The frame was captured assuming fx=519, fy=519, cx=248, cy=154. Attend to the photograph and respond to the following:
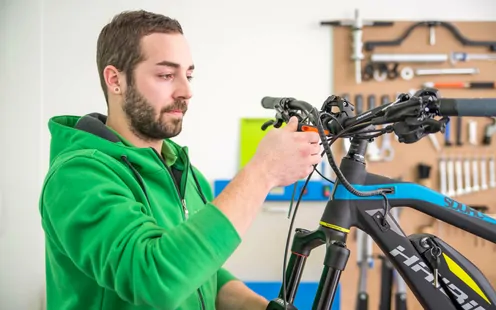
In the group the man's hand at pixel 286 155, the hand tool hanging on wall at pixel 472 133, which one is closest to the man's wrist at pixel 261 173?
the man's hand at pixel 286 155

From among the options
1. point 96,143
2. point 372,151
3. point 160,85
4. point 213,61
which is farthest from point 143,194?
point 372,151

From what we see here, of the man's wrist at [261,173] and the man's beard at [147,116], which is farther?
the man's beard at [147,116]

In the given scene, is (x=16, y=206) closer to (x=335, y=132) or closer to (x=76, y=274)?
(x=76, y=274)

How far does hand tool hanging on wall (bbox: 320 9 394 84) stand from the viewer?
3084mm

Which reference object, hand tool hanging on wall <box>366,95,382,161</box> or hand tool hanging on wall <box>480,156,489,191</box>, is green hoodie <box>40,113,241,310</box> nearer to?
hand tool hanging on wall <box>366,95,382,161</box>

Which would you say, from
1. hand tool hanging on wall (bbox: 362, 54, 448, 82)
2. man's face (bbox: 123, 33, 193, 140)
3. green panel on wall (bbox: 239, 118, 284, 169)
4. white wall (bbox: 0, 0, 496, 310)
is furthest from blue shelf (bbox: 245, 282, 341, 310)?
man's face (bbox: 123, 33, 193, 140)

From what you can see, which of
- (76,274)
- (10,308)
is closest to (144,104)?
(76,274)

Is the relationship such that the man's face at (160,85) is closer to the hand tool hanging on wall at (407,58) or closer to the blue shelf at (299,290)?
the blue shelf at (299,290)

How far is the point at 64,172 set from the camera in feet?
3.26

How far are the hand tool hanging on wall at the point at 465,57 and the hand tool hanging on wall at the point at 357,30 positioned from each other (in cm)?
43

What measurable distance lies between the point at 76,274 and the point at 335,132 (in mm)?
600

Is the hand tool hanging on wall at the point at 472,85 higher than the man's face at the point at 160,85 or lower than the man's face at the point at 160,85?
higher

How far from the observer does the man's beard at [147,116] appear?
1203 mm

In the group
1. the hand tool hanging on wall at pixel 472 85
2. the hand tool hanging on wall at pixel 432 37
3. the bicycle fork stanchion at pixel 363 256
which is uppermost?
the hand tool hanging on wall at pixel 432 37
